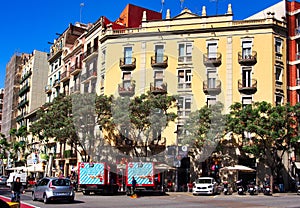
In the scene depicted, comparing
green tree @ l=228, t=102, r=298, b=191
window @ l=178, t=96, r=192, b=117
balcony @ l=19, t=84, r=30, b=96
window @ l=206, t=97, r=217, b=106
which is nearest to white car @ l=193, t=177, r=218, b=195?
green tree @ l=228, t=102, r=298, b=191

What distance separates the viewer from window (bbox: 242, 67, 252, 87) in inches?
1660

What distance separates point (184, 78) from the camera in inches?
1720

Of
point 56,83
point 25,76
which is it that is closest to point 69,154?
point 56,83

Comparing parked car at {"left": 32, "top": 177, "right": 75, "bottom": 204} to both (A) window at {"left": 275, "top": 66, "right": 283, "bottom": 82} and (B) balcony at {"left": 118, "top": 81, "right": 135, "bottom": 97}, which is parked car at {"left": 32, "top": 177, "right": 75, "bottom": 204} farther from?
(A) window at {"left": 275, "top": 66, "right": 283, "bottom": 82}

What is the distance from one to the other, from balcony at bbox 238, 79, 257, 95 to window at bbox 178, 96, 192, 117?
5144 millimetres

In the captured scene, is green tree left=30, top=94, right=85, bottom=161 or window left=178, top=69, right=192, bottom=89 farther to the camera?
window left=178, top=69, right=192, bottom=89

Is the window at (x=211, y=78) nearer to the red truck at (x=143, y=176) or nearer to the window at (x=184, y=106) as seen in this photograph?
the window at (x=184, y=106)

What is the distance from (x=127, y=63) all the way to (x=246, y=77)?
12.7 metres

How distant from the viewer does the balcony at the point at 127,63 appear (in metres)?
45.4

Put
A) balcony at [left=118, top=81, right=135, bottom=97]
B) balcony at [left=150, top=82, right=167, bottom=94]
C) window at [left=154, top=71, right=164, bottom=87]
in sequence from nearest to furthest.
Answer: balcony at [left=150, top=82, right=167, bottom=94], balcony at [left=118, top=81, right=135, bottom=97], window at [left=154, top=71, right=164, bottom=87]

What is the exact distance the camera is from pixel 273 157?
37.9 metres

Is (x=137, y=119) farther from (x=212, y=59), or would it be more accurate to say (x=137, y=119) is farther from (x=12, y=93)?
(x=12, y=93)

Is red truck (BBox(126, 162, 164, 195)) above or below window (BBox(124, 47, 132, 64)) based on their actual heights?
below

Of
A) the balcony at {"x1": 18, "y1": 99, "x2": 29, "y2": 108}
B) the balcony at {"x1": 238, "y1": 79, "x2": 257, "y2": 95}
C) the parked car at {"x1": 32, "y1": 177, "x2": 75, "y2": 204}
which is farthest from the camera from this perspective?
the balcony at {"x1": 18, "y1": 99, "x2": 29, "y2": 108}
